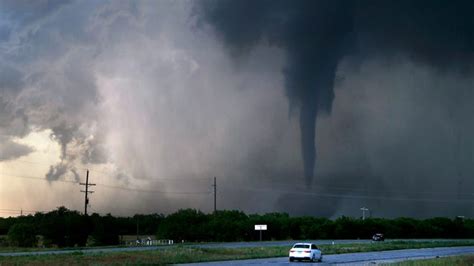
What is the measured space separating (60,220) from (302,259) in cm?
7669

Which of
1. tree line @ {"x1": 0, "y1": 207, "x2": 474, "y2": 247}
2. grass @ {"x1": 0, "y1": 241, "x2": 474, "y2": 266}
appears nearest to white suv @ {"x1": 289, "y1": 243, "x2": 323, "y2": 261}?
grass @ {"x1": 0, "y1": 241, "x2": 474, "y2": 266}

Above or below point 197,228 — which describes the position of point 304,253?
below

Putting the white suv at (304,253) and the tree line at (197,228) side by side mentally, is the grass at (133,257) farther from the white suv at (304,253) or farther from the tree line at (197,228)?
the tree line at (197,228)

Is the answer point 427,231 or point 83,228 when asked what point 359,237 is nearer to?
point 427,231

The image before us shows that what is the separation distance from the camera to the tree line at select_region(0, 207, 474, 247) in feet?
403

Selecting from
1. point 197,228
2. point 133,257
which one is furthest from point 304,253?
point 197,228

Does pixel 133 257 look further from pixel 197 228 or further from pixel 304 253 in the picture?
pixel 197 228

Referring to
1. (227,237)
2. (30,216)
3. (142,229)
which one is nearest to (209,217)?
(227,237)

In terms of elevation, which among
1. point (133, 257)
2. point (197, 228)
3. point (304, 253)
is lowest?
point (133, 257)

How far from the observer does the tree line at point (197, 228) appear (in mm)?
122875

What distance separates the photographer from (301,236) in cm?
16800

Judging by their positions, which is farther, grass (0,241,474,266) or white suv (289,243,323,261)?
white suv (289,243,323,261)

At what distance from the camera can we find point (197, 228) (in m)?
156

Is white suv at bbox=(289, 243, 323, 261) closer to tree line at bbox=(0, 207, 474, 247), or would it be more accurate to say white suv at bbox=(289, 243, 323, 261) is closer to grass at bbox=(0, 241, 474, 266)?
grass at bbox=(0, 241, 474, 266)
